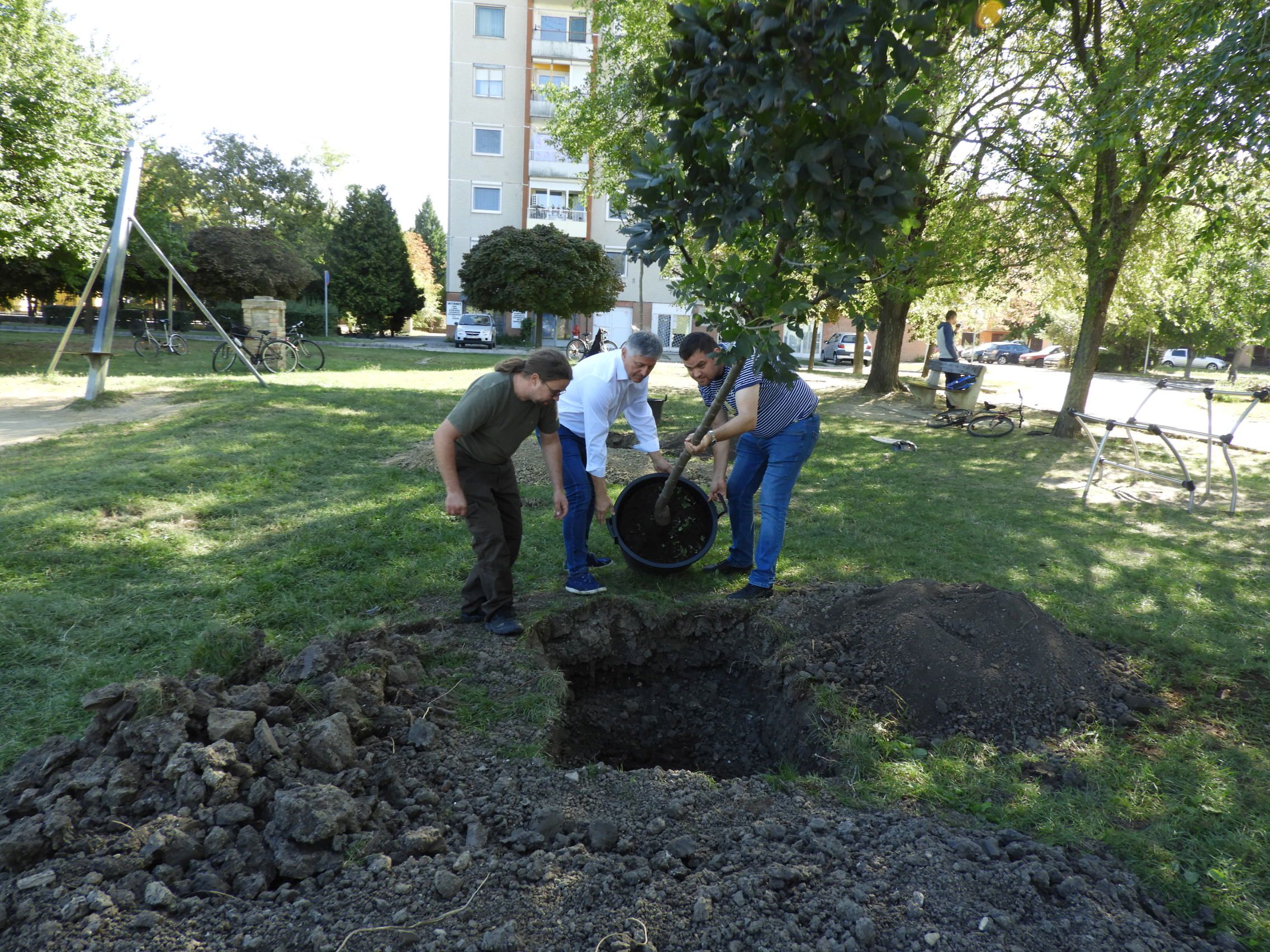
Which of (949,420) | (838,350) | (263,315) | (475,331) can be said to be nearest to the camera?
(949,420)

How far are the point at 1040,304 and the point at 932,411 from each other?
14.7 feet

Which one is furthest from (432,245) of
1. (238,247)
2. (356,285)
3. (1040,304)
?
(1040,304)

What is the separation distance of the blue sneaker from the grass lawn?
126 millimetres

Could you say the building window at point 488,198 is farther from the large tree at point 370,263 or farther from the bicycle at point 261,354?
the bicycle at point 261,354

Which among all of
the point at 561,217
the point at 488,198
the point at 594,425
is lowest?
the point at 594,425

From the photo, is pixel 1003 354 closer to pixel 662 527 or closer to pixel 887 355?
pixel 887 355

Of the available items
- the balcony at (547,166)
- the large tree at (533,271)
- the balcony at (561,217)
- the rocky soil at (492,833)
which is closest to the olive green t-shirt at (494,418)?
the rocky soil at (492,833)

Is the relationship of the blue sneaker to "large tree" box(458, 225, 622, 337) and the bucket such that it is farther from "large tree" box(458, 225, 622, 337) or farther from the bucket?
"large tree" box(458, 225, 622, 337)

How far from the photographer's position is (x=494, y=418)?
3.76 meters

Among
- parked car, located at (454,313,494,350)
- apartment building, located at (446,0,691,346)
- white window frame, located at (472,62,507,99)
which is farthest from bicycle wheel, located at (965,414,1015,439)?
white window frame, located at (472,62,507,99)

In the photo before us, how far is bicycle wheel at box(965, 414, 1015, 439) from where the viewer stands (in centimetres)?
1228

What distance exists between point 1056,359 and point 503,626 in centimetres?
5296

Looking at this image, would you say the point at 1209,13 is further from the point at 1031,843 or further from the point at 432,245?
the point at 432,245

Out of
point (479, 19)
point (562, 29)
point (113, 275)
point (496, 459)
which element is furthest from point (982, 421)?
point (479, 19)
